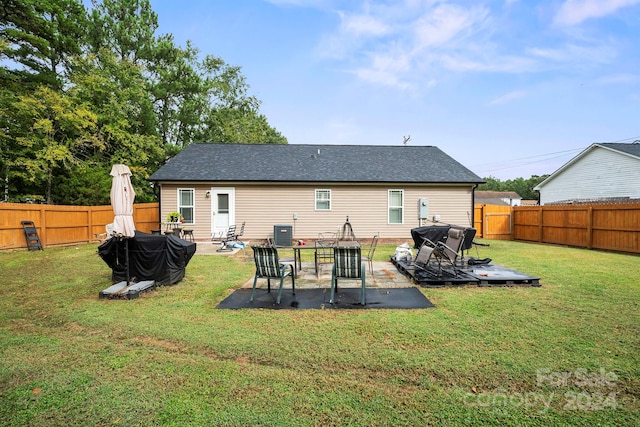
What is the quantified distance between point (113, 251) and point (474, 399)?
6.52m

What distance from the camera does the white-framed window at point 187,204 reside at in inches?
527

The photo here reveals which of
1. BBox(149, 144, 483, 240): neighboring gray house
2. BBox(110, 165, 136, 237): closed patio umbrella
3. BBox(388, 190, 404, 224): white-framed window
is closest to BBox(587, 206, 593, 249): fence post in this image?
BBox(149, 144, 483, 240): neighboring gray house

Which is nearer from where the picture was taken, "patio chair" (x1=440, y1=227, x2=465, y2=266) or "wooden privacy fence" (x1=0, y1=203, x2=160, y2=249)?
"patio chair" (x1=440, y1=227, x2=465, y2=266)

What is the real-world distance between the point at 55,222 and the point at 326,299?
1250 centimetres

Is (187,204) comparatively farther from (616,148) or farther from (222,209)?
(616,148)

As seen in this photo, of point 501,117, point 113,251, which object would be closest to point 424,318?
point 113,251

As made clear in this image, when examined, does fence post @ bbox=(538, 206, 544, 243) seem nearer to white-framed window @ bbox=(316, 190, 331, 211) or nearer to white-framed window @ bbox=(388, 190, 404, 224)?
white-framed window @ bbox=(388, 190, 404, 224)

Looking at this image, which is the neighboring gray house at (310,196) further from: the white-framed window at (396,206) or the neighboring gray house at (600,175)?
the neighboring gray house at (600,175)

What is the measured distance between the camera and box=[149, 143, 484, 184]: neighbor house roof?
13.6 meters

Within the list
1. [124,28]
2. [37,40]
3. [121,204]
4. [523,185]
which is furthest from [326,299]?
[523,185]

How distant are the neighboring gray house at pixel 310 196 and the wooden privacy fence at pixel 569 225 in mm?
3074

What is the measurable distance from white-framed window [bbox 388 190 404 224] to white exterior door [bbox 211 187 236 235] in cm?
711

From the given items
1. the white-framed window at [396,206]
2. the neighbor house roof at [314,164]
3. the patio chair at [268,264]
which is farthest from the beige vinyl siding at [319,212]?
the patio chair at [268,264]

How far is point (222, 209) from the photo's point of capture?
1353 centimetres
